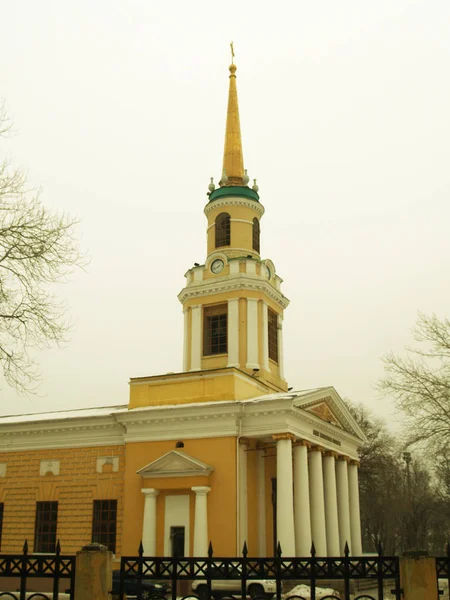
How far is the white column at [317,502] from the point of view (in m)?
24.4

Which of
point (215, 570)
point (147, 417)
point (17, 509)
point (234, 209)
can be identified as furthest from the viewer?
point (234, 209)

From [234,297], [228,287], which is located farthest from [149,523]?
[228,287]

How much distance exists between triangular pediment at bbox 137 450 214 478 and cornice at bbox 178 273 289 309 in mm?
7552

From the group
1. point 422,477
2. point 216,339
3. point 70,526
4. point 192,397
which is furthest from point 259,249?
point 422,477

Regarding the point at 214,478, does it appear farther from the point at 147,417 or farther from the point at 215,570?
the point at 215,570

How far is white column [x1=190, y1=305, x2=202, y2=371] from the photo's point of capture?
92.1 ft

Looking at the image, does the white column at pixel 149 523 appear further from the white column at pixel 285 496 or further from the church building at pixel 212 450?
the white column at pixel 285 496

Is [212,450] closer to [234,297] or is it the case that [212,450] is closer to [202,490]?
[202,490]

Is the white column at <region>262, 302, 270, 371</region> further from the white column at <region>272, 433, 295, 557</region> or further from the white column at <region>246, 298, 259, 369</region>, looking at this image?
the white column at <region>272, 433, 295, 557</region>

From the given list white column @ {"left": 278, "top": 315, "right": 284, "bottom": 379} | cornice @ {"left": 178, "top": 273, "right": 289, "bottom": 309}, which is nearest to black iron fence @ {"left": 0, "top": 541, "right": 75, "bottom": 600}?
cornice @ {"left": 178, "top": 273, "right": 289, "bottom": 309}

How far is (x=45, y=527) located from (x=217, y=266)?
12449 millimetres

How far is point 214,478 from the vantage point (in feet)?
76.0

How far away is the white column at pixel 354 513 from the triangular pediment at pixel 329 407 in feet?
5.31

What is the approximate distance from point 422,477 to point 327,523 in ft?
125
